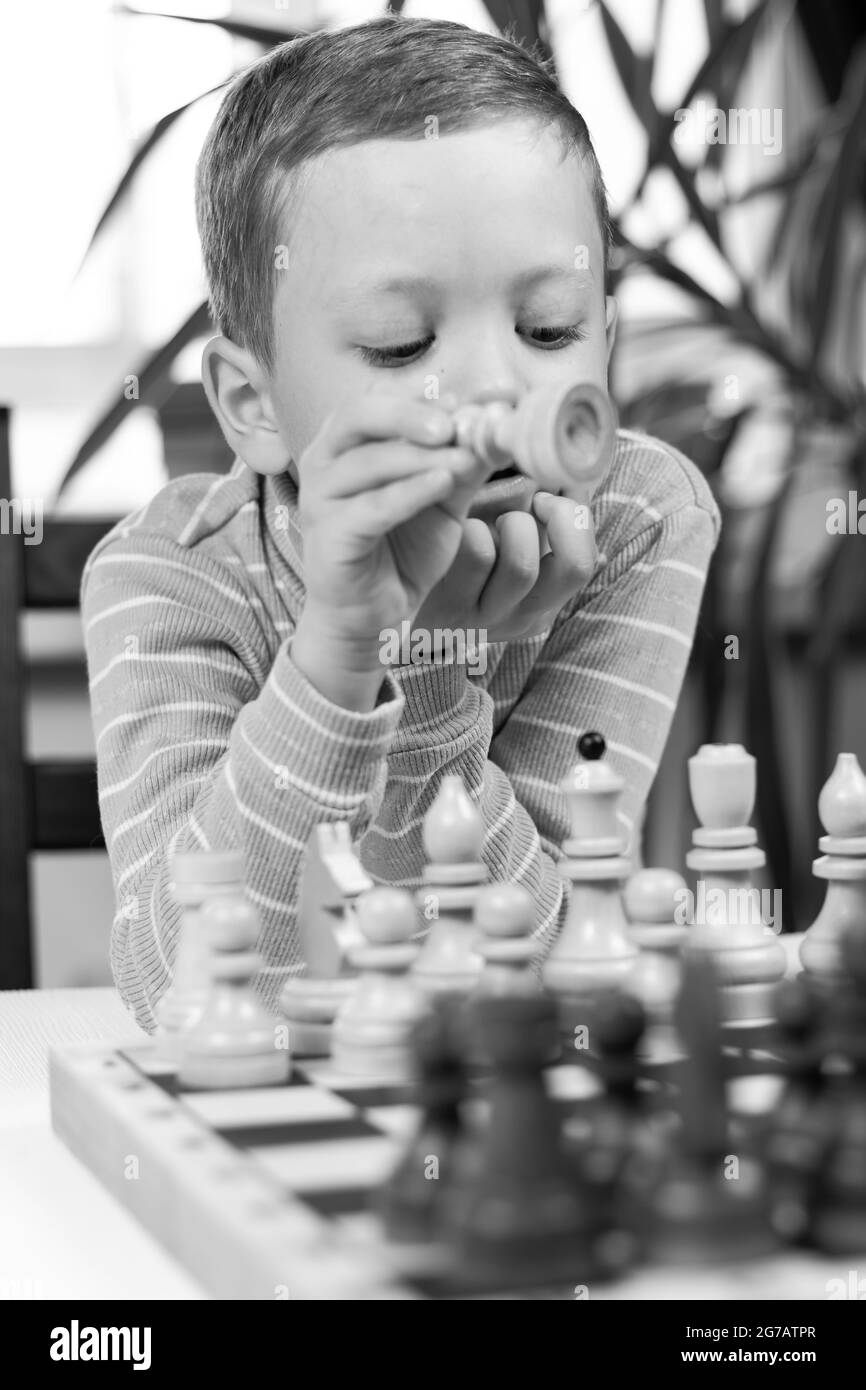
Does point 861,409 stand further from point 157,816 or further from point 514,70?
point 157,816

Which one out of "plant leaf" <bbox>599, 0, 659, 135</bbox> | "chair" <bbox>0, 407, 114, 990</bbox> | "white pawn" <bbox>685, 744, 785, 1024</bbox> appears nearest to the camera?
"white pawn" <bbox>685, 744, 785, 1024</bbox>

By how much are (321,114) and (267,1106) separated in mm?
623

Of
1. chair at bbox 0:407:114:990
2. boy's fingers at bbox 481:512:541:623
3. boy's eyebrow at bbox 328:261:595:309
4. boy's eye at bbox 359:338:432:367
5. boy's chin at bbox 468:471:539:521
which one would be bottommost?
chair at bbox 0:407:114:990

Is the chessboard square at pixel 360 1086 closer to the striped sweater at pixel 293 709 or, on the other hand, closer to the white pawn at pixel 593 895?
the white pawn at pixel 593 895

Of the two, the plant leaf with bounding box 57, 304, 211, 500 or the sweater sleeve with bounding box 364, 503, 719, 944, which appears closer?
the sweater sleeve with bounding box 364, 503, 719, 944

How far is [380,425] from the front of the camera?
78 cm

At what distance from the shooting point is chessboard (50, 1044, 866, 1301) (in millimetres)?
432

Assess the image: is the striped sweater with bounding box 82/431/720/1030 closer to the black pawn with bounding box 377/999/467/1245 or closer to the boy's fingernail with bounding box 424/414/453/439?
the boy's fingernail with bounding box 424/414/453/439

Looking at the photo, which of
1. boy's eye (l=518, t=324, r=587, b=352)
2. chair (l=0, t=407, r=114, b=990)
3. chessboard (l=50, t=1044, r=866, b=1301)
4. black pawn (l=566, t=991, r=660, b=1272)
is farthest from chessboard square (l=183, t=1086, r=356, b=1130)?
chair (l=0, t=407, r=114, b=990)

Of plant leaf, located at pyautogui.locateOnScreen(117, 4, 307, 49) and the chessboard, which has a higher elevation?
plant leaf, located at pyautogui.locateOnScreen(117, 4, 307, 49)

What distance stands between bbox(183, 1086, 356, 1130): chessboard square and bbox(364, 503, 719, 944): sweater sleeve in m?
0.40

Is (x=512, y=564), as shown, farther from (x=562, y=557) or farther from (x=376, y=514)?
(x=376, y=514)

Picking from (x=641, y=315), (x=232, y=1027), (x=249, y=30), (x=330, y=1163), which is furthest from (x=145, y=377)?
(x=641, y=315)

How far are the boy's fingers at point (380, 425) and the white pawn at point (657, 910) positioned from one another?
0.69 feet
